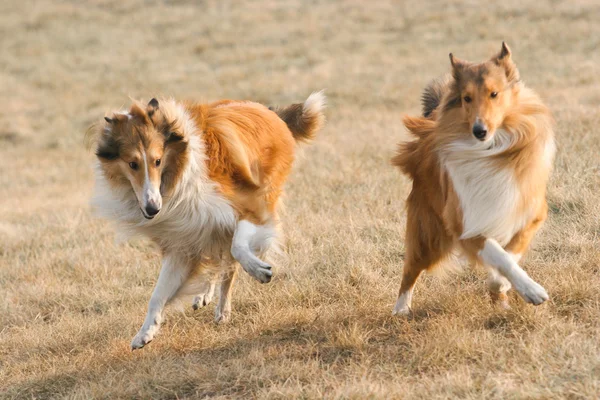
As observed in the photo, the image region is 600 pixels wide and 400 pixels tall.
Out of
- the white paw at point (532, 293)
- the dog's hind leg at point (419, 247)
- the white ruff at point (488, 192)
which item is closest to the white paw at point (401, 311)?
the dog's hind leg at point (419, 247)

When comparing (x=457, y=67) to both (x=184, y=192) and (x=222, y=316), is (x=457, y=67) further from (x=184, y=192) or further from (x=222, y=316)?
(x=222, y=316)

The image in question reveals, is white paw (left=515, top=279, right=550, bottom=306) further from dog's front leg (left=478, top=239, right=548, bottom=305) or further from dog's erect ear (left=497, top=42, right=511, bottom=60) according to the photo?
dog's erect ear (left=497, top=42, right=511, bottom=60)

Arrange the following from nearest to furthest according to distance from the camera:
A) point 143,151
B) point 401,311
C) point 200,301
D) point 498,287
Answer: point 498,287, point 143,151, point 401,311, point 200,301

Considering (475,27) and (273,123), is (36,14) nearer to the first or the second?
(475,27)

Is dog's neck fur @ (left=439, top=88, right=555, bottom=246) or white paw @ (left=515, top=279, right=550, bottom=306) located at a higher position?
dog's neck fur @ (left=439, top=88, right=555, bottom=246)

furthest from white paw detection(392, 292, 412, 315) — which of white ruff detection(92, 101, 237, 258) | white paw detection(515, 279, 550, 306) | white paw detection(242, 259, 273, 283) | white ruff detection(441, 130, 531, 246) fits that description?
white ruff detection(92, 101, 237, 258)

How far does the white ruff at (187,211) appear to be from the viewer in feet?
19.2

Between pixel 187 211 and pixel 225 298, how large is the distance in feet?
3.94

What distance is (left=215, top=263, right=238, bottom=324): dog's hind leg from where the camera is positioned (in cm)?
666

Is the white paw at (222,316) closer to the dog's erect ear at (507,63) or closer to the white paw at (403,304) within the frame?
the white paw at (403,304)

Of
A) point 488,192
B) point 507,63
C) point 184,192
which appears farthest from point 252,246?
point 507,63

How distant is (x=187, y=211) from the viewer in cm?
589

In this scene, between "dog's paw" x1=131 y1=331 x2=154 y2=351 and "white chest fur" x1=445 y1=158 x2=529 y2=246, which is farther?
"dog's paw" x1=131 y1=331 x2=154 y2=351

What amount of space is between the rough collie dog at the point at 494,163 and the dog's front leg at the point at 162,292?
84.3 inches
